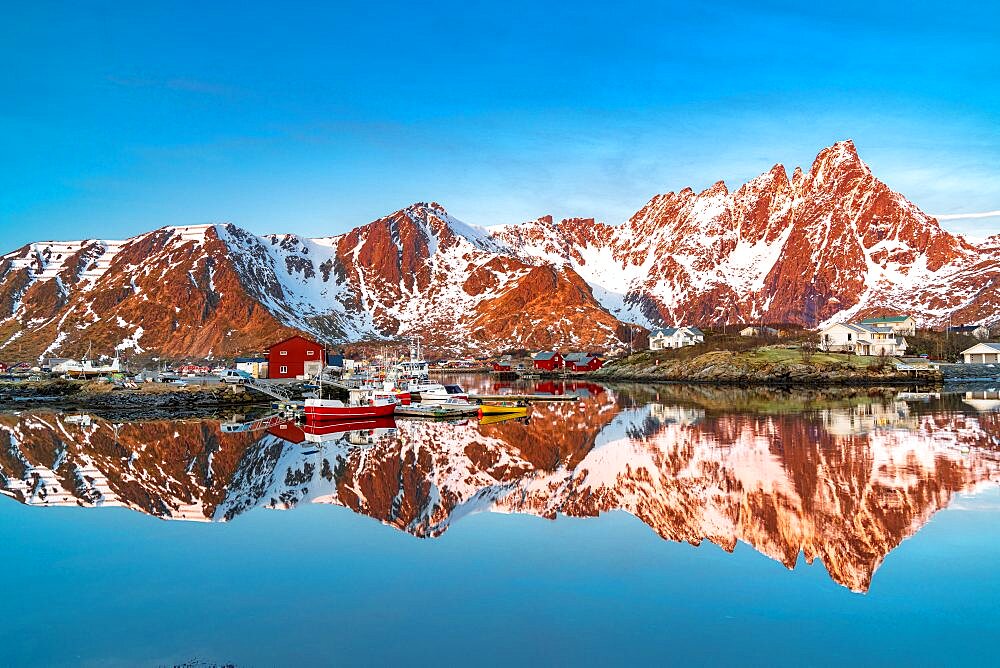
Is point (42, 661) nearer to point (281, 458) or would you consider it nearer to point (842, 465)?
point (281, 458)

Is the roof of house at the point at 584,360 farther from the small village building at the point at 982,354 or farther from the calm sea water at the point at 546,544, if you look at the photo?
the calm sea water at the point at 546,544

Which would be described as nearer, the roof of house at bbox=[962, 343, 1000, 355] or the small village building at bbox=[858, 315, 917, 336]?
the roof of house at bbox=[962, 343, 1000, 355]

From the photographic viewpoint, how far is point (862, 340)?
362ft

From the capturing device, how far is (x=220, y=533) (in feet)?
68.8

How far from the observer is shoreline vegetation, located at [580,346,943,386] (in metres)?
86.6

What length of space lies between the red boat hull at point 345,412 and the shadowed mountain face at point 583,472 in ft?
4.64

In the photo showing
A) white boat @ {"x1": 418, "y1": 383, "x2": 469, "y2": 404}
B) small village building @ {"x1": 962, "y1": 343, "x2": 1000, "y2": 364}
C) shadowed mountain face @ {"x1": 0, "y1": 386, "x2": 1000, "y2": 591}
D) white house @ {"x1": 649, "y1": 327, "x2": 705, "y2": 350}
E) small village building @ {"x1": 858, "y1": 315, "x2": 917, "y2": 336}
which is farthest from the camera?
white house @ {"x1": 649, "y1": 327, "x2": 705, "y2": 350}

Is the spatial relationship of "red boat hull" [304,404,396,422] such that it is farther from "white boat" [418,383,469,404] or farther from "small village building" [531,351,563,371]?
"small village building" [531,351,563,371]

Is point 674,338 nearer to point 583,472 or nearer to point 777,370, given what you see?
point 777,370

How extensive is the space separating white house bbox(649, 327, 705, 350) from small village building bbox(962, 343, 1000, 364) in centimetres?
3649

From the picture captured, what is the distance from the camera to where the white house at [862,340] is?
10881cm

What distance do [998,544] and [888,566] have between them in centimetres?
353

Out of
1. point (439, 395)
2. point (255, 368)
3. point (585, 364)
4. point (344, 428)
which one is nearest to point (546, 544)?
point (344, 428)

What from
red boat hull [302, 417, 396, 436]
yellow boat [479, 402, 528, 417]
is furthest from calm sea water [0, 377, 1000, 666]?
yellow boat [479, 402, 528, 417]
